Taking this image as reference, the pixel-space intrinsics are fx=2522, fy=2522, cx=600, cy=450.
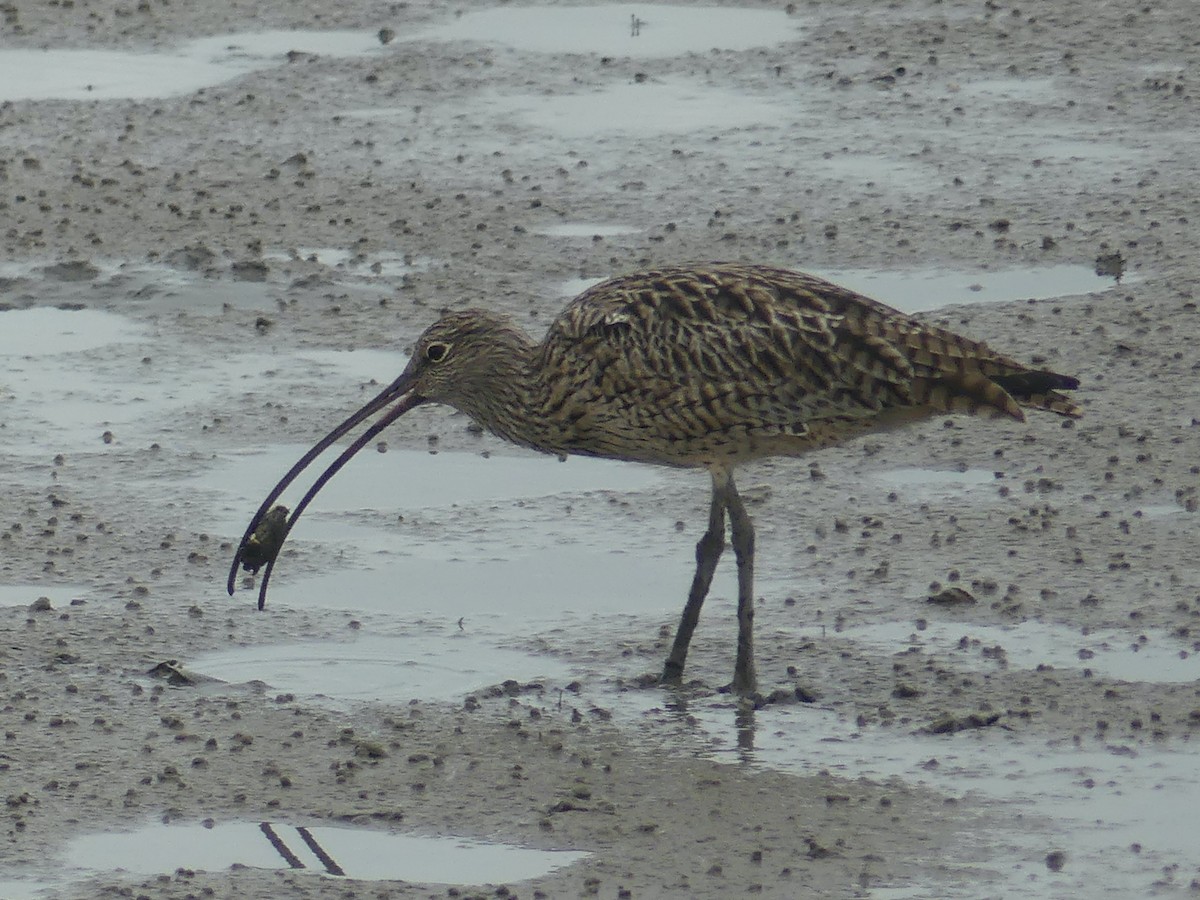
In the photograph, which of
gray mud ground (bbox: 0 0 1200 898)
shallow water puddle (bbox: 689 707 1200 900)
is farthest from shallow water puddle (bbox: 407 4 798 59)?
shallow water puddle (bbox: 689 707 1200 900)

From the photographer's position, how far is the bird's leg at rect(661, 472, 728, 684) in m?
8.05

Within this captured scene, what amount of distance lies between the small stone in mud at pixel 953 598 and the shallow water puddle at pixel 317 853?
2.26 m

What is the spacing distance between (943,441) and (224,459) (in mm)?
2883

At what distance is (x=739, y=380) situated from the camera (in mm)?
8055

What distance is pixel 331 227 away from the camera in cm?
1279

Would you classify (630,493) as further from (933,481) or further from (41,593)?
(41,593)

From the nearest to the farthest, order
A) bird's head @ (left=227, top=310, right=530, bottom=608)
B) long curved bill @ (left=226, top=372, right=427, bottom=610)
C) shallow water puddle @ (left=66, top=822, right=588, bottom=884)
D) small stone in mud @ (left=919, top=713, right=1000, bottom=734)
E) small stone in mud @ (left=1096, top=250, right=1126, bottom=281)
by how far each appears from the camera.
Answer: shallow water puddle @ (left=66, top=822, right=588, bottom=884)
small stone in mud @ (left=919, top=713, right=1000, bottom=734)
bird's head @ (left=227, top=310, right=530, bottom=608)
long curved bill @ (left=226, top=372, right=427, bottom=610)
small stone in mud @ (left=1096, top=250, right=1126, bottom=281)

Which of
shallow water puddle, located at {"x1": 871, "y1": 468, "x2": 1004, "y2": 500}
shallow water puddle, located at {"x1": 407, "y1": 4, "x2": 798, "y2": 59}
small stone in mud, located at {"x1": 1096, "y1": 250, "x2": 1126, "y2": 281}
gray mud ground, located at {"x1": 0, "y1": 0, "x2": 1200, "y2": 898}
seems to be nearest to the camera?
gray mud ground, located at {"x1": 0, "y1": 0, "x2": 1200, "y2": 898}

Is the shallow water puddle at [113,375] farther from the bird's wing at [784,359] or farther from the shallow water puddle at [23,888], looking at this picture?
the shallow water puddle at [23,888]

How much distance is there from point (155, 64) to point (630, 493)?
714cm

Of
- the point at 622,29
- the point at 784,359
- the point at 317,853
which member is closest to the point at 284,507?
the point at 784,359

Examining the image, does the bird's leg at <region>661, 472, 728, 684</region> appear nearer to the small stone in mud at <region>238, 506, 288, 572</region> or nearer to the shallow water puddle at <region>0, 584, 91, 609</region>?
the small stone in mud at <region>238, 506, 288, 572</region>

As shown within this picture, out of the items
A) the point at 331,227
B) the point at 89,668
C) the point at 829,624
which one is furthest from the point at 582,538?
the point at 331,227

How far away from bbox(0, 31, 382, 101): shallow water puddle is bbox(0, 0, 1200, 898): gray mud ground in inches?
9.6
